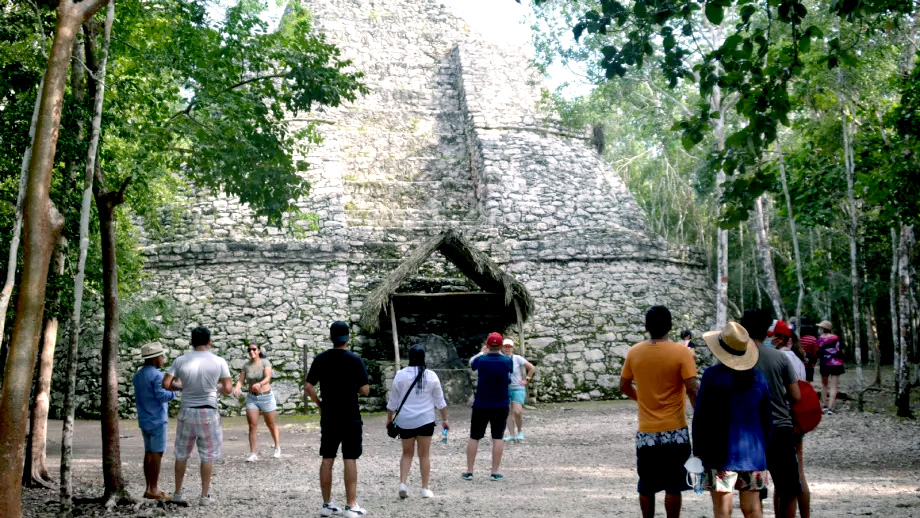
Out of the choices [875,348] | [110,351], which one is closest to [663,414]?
[110,351]

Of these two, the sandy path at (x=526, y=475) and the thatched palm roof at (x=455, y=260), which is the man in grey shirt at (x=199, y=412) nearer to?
the sandy path at (x=526, y=475)

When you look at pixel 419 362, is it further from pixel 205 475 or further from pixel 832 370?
pixel 832 370

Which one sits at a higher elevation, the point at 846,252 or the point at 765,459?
the point at 846,252

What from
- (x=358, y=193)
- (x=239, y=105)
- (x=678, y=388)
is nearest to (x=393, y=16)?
(x=358, y=193)

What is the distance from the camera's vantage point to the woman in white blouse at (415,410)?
717 centimetres

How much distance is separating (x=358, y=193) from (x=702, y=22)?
27.3ft

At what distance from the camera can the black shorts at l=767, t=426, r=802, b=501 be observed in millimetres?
4973

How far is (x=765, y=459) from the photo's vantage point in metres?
4.62

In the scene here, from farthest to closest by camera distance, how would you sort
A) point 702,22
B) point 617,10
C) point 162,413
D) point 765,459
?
point 702,22 → point 162,413 → point 617,10 → point 765,459

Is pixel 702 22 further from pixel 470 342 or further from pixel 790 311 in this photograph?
pixel 790 311

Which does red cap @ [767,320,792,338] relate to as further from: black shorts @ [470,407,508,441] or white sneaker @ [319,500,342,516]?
white sneaker @ [319,500,342,516]

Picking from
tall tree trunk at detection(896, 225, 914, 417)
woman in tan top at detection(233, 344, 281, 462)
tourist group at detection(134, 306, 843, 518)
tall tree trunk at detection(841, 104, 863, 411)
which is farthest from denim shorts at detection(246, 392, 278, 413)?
tall tree trunk at detection(841, 104, 863, 411)

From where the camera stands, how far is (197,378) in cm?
707

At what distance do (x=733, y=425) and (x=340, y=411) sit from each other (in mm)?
3022
